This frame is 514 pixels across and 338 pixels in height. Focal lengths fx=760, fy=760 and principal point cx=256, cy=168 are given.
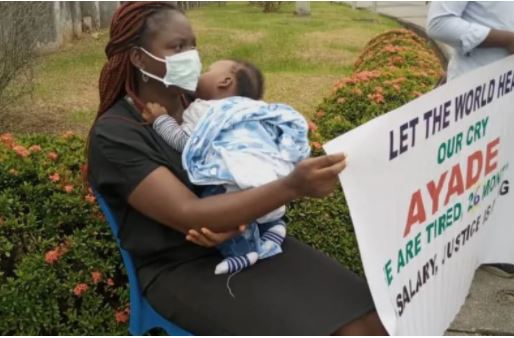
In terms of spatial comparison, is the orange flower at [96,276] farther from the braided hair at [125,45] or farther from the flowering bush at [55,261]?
the braided hair at [125,45]

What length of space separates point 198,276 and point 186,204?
24 centimetres

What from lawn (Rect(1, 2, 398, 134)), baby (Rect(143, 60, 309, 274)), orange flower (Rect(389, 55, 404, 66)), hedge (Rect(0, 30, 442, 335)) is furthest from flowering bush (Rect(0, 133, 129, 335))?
orange flower (Rect(389, 55, 404, 66))

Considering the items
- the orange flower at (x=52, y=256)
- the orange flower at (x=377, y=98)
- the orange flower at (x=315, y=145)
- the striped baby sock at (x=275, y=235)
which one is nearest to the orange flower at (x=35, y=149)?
the orange flower at (x=52, y=256)

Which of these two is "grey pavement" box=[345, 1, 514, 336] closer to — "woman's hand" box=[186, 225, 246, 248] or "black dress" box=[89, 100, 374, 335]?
"black dress" box=[89, 100, 374, 335]

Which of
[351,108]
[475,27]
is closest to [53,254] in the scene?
[475,27]

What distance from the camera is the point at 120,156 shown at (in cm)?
204

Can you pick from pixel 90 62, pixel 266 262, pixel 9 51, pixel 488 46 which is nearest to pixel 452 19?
pixel 488 46

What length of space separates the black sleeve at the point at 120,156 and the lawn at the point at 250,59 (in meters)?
4.89

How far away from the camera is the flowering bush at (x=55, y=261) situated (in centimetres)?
281

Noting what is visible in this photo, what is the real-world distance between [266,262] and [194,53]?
66 centimetres

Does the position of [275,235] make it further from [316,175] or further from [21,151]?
[21,151]

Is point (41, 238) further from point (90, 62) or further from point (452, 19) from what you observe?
point (90, 62)

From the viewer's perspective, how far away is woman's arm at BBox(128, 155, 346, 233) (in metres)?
1.82

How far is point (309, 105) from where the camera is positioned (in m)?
8.32
